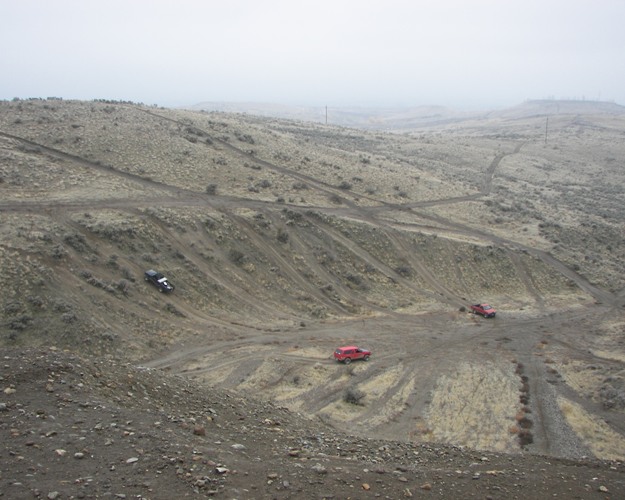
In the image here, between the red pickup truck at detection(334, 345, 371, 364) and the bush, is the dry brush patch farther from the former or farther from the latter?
the red pickup truck at detection(334, 345, 371, 364)

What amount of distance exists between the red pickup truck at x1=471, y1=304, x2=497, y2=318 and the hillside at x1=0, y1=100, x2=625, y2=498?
779mm

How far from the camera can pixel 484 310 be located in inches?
1439

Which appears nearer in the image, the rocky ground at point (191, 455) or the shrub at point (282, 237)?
the rocky ground at point (191, 455)

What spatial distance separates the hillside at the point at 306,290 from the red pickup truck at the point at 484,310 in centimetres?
78

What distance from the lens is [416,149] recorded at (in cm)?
9162

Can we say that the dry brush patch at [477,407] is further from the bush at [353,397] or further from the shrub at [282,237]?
the shrub at [282,237]

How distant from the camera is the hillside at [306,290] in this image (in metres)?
21.8

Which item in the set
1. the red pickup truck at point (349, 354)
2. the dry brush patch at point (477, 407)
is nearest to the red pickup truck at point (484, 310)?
the dry brush patch at point (477, 407)

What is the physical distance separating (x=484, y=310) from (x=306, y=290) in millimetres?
13874

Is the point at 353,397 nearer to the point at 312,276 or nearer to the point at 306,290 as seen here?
the point at 306,290

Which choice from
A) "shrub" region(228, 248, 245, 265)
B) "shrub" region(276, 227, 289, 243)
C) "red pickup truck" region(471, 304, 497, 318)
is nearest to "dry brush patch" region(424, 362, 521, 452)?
"red pickup truck" region(471, 304, 497, 318)

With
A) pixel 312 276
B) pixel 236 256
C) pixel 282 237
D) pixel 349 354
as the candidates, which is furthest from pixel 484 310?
pixel 236 256

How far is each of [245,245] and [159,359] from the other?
14.6 meters

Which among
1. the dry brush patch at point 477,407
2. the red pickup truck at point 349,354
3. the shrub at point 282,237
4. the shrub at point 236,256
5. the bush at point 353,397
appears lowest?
the dry brush patch at point 477,407
